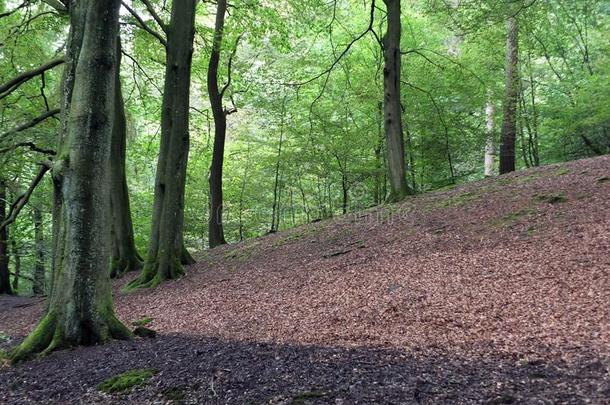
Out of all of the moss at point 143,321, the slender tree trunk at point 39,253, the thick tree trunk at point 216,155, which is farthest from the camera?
the slender tree trunk at point 39,253

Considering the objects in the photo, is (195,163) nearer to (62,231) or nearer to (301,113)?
(301,113)

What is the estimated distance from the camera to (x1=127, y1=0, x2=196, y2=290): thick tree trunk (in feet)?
28.4

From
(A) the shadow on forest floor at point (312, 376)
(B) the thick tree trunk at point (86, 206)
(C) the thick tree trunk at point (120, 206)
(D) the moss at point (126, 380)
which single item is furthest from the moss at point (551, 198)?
(C) the thick tree trunk at point (120, 206)

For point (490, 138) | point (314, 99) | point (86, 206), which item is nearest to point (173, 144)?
point (86, 206)

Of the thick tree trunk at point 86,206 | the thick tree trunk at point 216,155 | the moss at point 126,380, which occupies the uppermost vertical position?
the thick tree trunk at point 216,155

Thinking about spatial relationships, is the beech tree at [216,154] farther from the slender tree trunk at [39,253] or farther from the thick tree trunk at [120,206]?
the slender tree trunk at [39,253]

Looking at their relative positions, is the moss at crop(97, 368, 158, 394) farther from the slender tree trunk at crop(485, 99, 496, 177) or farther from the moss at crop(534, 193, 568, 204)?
the slender tree trunk at crop(485, 99, 496, 177)

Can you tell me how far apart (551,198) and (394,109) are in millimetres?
4151

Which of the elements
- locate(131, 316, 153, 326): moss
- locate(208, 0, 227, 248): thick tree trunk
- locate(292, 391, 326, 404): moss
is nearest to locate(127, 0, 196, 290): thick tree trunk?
locate(131, 316, 153, 326): moss

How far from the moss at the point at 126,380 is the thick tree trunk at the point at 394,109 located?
7.53m

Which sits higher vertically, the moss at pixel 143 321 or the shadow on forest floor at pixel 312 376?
the moss at pixel 143 321

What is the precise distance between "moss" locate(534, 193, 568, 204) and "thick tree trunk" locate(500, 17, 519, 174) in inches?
215

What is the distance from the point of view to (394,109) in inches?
398

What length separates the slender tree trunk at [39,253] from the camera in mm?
16688
